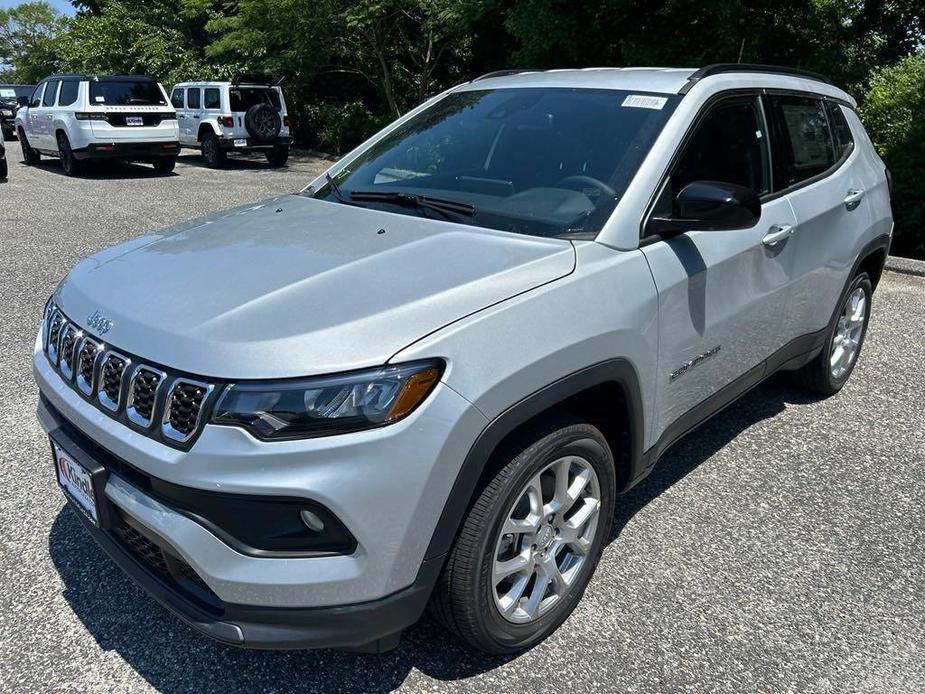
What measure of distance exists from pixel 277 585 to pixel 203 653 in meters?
0.76

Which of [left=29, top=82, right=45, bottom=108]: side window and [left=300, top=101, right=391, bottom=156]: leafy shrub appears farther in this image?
[left=300, top=101, right=391, bottom=156]: leafy shrub

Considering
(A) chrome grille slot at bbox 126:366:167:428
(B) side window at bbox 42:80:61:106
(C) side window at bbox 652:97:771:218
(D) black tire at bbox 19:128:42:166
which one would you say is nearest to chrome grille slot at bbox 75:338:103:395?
(A) chrome grille slot at bbox 126:366:167:428

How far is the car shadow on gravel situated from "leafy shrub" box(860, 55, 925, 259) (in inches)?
321

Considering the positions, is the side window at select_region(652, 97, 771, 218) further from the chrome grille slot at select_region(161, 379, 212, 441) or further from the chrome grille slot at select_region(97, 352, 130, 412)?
the chrome grille slot at select_region(97, 352, 130, 412)

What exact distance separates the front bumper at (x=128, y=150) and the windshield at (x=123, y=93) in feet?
2.34

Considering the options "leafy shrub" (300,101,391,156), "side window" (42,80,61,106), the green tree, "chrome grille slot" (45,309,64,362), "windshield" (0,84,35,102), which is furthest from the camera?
the green tree

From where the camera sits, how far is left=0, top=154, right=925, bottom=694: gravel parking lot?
2449 mm

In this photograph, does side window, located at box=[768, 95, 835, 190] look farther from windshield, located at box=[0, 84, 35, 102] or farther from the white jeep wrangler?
windshield, located at box=[0, 84, 35, 102]

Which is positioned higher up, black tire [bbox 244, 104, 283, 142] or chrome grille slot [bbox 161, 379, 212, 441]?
chrome grille slot [bbox 161, 379, 212, 441]

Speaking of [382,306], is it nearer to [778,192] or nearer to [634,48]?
[778,192]

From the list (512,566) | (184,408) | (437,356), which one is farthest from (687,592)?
(184,408)

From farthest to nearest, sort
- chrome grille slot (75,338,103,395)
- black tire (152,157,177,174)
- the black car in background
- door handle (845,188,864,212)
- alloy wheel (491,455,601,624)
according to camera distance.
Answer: the black car in background
black tire (152,157,177,174)
door handle (845,188,864,212)
alloy wheel (491,455,601,624)
chrome grille slot (75,338,103,395)

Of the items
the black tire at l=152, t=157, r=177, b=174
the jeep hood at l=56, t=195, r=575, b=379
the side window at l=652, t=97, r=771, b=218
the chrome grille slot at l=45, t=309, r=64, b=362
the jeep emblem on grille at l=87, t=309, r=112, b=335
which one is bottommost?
the black tire at l=152, t=157, r=177, b=174

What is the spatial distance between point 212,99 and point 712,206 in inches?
623
